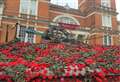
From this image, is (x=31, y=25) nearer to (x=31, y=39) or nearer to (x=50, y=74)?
(x=31, y=39)

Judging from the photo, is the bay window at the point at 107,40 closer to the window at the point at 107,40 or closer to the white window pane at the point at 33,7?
the window at the point at 107,40

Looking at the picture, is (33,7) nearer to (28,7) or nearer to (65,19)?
(28,7)

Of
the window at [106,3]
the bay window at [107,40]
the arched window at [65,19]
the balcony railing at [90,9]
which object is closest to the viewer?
the bay window at [107,40]

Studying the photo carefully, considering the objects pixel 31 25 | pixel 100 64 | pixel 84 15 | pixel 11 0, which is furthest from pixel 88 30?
pixel 100 64

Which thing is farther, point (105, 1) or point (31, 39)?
point (105, 1)

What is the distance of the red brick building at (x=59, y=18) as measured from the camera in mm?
22344

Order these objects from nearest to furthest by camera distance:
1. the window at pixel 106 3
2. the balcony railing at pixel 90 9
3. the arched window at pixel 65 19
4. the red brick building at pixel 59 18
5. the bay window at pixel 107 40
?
the red brick building at pixel 59 18, the bay window at pixel 107 40, the arched window at pixel 65 19, the balcony railing at pixel 90 9, the window at pixel 106 3

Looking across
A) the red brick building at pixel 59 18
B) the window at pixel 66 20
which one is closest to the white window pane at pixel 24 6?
the red brick building at pixel 59 18

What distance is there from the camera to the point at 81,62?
16.9 ft

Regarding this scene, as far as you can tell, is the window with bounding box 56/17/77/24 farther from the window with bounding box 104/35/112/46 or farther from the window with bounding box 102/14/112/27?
the window with bounding box 104/35/112/46

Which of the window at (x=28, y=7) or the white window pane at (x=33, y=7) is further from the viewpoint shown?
the white window pane at (x=33, y=7)

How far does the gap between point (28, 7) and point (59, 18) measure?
7.01 metres

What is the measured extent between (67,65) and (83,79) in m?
0.55

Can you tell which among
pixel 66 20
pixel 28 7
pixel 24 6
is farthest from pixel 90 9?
pixel 24 6
